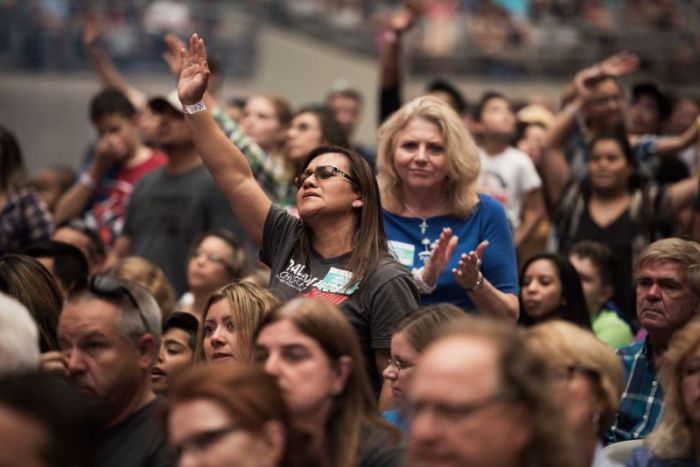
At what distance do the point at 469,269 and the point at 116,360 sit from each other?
1.45 m

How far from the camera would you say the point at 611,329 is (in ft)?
22.9

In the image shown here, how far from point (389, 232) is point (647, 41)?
12323 millimetres

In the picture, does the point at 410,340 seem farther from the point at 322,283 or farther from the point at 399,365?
the point at 322,283

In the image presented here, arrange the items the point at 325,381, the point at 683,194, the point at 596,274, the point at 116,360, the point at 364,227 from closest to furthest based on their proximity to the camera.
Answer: the point at 325,381, the point at 116,360, the point at 364,227, the point at 596,274, the point at 683,194

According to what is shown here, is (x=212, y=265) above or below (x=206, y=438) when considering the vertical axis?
below

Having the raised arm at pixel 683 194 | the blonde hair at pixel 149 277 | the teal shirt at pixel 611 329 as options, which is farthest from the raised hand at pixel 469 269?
the raised arm at pixel 683 194

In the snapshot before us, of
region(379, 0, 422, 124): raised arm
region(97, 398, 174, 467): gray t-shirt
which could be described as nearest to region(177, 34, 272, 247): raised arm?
region(97, 398, 174, 467): gray t-shirt

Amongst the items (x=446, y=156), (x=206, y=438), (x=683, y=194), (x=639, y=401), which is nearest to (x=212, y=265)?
(x=446, y=156)

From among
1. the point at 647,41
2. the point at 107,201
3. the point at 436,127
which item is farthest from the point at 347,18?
the point at 436,127

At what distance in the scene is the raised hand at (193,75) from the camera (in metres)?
5.41

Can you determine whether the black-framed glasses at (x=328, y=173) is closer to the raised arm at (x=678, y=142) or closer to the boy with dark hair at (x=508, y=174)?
the boy with dark hair at (x=508, y=174)

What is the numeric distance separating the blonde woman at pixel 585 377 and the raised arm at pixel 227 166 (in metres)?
1.62

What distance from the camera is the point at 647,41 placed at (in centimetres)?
1747

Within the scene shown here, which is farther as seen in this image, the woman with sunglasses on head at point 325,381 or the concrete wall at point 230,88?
the concrete wall at point 230,88
